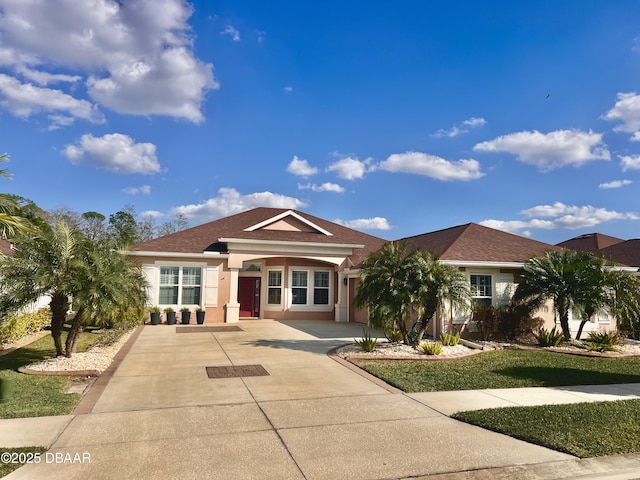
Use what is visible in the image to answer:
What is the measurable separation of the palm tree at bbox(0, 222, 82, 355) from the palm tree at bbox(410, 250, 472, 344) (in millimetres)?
8417

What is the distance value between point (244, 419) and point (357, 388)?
9.00ft

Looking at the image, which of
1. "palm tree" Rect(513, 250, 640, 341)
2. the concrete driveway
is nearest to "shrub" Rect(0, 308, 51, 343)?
the concrete driveway

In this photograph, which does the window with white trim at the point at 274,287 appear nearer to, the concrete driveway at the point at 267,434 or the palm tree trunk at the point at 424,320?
the palm tree trunk at the point at 424,320

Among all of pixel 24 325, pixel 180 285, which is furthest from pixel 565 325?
pixel 24 325

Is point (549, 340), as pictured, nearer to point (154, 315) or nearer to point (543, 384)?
point (543, 384)

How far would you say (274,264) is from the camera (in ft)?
75.4

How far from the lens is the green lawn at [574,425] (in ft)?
18.9

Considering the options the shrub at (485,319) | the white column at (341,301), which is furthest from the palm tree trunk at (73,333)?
the white column at (341,301)

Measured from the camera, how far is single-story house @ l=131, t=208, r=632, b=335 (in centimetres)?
1934

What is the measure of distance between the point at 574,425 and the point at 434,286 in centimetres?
632

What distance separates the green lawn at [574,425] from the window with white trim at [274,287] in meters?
16.3

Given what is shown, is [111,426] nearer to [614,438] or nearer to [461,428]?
[461,428]

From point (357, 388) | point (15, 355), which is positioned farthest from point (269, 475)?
point (15, 355)

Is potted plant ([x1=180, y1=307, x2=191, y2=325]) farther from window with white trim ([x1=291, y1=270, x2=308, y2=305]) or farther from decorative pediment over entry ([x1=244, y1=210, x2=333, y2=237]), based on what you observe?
decorative pediment over entry ([x1=244, y1=210, x2=333, y2=237])
